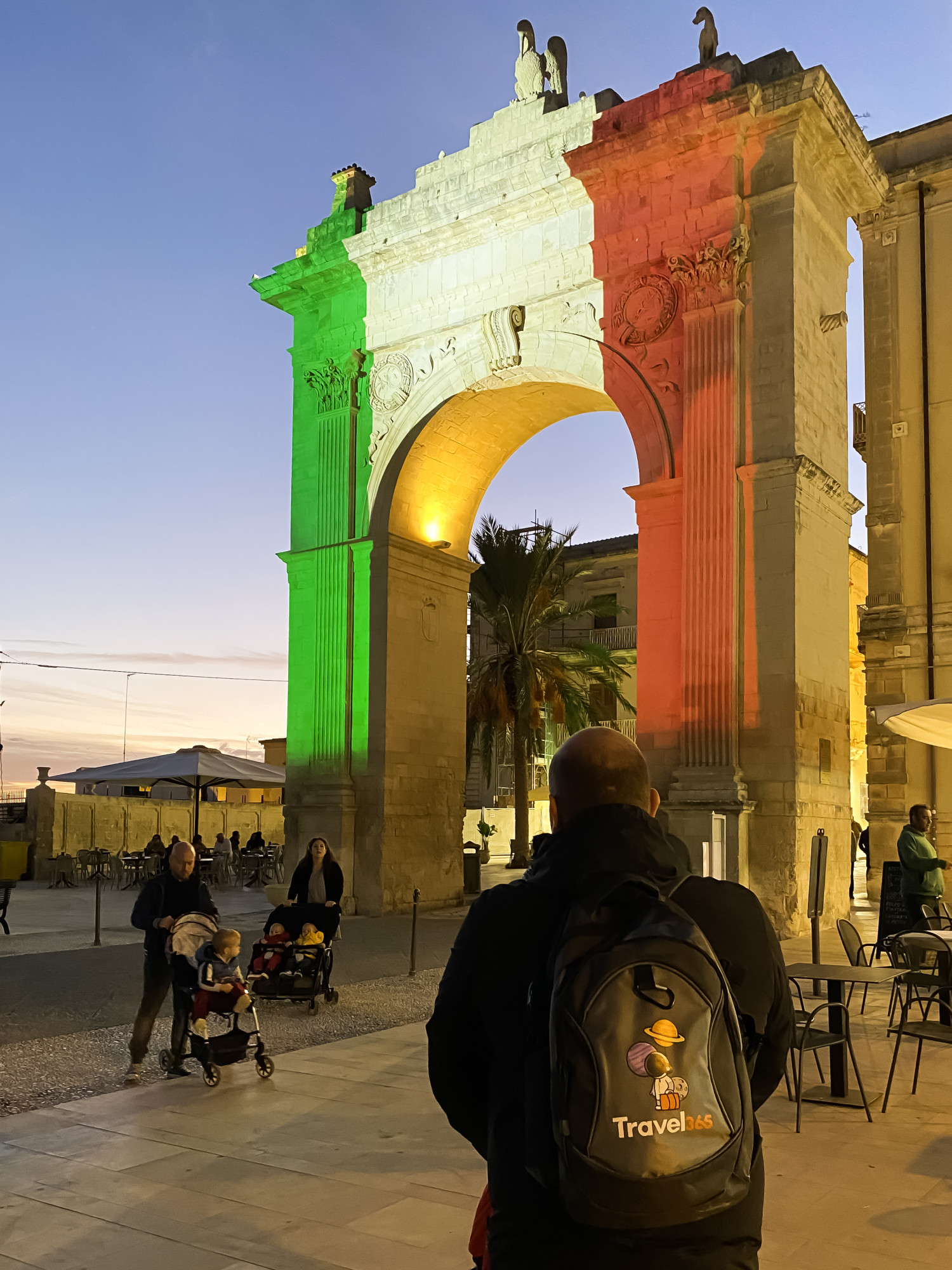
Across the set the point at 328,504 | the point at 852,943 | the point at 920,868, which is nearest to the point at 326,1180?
the point at 852,943

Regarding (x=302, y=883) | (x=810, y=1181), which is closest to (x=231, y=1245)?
(x=810, y=1181)

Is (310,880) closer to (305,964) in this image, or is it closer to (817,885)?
(305,964)

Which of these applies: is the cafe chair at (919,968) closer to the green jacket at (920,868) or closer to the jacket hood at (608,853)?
the green jacket at (920,868)

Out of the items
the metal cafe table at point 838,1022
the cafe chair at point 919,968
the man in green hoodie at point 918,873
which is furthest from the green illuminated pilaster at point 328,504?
the metal cafe table at point 838,1022

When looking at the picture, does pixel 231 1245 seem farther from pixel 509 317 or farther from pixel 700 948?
pixel 509 317

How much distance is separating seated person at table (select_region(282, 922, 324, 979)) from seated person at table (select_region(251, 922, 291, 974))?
0.10 meters

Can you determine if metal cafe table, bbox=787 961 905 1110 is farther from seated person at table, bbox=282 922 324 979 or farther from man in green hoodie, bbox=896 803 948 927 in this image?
seated person at table, bbox=282 922 324 979

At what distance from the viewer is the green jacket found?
9.96 m

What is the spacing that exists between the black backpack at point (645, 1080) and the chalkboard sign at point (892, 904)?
1007cm

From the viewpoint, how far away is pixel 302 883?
1066 cm

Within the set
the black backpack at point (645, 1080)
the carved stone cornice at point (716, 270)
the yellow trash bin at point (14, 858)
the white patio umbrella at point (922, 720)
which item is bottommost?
the yellow trash bin at point (14, 858)

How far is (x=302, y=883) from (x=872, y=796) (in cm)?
1241

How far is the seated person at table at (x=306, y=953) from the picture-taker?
380 inches

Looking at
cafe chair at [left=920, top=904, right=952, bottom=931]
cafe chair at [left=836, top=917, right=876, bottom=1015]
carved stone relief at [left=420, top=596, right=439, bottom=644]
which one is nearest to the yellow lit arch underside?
carved stone relief at [left=420, top=596, right=439, bottom=644]
